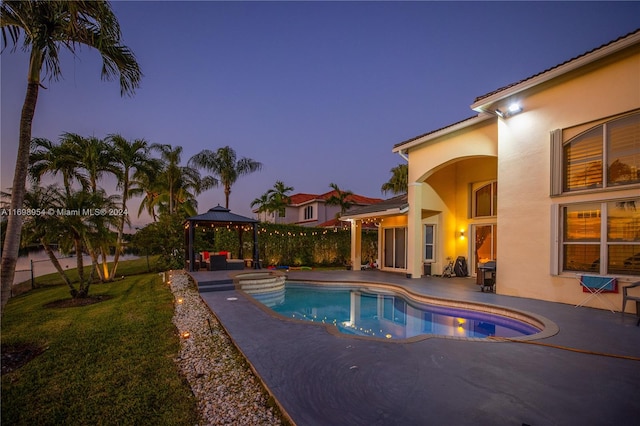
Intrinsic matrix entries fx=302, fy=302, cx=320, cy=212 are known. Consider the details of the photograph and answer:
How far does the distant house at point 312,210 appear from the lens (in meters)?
32.0

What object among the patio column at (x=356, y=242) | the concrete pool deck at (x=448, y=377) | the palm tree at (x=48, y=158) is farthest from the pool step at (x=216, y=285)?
the patio column at (x=356, y=242)

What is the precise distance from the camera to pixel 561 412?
3098 mm

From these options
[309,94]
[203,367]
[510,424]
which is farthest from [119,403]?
[309,94]

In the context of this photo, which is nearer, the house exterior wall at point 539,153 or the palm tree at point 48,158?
the house exterior wall at point 539,153

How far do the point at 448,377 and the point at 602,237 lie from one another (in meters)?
6.69

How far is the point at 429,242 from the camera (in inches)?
579

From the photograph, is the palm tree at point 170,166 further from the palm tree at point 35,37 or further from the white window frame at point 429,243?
the palm tree at point 35,37

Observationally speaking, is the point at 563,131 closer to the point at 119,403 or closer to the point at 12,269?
the point at 119,403

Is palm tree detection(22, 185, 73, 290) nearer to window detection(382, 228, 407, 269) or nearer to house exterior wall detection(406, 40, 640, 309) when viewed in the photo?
house exterior wall detection(406, 40, 640, 309)

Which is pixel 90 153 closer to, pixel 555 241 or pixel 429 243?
pixel 429 243

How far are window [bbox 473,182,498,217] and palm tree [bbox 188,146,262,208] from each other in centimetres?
1910

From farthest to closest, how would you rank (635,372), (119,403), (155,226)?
1. (155,226)
2. (635,372)
3. (119,403)

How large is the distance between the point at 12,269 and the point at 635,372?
8.83m

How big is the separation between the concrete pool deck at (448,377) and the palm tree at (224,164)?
859 inches
